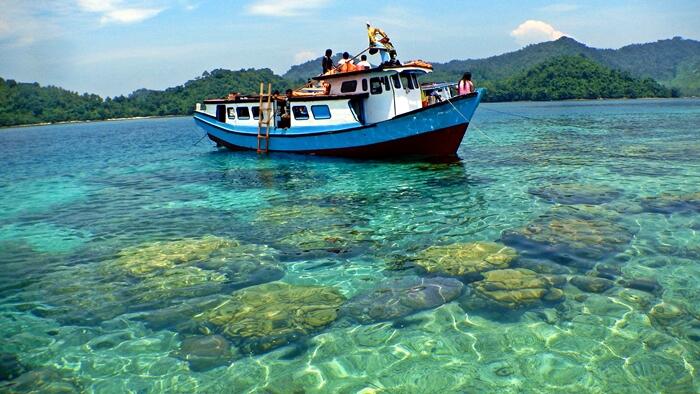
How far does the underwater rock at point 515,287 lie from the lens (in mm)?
6242

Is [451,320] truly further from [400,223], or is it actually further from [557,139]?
[557,139]

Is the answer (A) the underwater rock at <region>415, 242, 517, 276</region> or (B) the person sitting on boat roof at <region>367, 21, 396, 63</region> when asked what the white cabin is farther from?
(A) the underwater rock at <region>415, 242, 517, 276</region>

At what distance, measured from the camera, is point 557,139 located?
89.5 ft

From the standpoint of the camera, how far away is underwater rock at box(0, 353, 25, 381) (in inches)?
205

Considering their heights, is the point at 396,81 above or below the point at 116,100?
below

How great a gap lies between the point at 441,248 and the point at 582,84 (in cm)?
12369

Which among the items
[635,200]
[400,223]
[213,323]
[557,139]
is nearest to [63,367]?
[213,323]

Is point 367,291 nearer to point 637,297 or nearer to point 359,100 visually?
point 637,297

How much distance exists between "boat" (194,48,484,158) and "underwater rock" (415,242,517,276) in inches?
409

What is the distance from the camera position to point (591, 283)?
21.7ft

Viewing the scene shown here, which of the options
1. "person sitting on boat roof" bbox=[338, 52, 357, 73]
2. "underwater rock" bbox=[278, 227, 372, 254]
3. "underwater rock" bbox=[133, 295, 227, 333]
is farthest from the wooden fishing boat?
"underwater rock" bbox=[133, 295, 227, 333]

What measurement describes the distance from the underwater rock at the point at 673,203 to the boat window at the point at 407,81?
1120cm

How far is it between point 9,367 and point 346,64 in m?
18.1

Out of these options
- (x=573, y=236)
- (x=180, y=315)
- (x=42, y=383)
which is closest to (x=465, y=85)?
(x=573, y=236)
